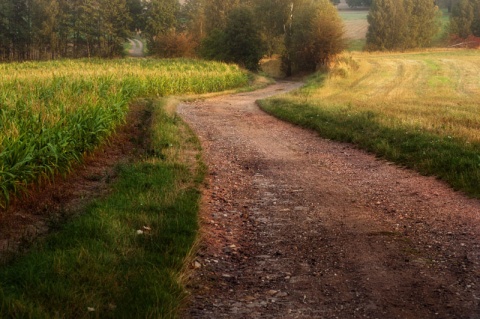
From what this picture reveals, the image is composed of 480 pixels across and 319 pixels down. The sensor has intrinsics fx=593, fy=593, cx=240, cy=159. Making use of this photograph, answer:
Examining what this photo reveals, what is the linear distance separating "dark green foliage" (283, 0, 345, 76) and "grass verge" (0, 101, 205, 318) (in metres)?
42.5

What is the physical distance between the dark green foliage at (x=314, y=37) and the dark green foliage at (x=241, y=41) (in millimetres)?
3058

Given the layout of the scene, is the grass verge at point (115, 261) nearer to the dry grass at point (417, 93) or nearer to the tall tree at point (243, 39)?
the dry grass at point (417, 93)

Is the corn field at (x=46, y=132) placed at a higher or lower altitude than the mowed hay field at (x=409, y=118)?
higher

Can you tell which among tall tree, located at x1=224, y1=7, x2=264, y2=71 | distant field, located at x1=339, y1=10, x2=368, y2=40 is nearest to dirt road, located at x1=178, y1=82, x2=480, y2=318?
tall tree, located at x1=224, y1=7, x2=264, y2=71

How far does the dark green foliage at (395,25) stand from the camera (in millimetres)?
73312

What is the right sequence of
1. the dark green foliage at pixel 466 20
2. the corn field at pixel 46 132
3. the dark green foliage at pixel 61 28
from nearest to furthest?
the corn field at pixel 46 132
the dark green foliage at pixel 61 28
the dark green foliage at pixel 466 20

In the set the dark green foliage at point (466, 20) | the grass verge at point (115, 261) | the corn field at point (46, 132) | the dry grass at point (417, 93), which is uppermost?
the dark green foliage at point (466, 20)

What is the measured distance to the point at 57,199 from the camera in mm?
8758

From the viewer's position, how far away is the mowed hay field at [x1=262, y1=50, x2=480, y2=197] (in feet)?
35.8

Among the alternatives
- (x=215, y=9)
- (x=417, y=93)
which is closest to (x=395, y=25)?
(x=215, y=9)

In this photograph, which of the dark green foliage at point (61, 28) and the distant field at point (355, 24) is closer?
the dark green foliage at point (61, 28)

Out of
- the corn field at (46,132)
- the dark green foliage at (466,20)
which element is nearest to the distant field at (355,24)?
the dark green foliage at (466,20)

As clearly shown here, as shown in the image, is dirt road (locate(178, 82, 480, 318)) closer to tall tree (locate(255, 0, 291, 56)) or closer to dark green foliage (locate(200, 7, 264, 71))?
dark green foliage (locate(200, 7, 264, 71))

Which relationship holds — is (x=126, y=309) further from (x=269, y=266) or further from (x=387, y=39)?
(x=387, y=39)
